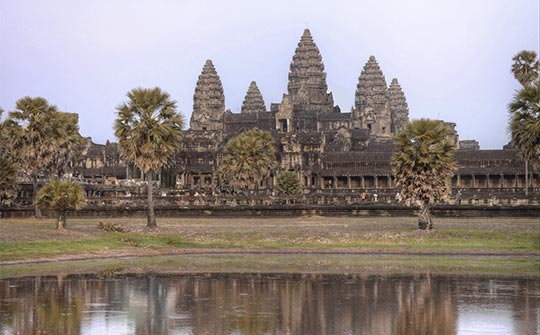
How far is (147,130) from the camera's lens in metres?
74.6

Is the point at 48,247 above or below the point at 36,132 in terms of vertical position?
below

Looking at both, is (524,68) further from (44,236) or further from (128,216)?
(44,236)

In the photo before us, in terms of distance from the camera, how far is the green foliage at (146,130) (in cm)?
7444

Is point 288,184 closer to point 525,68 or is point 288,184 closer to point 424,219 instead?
point 525,68

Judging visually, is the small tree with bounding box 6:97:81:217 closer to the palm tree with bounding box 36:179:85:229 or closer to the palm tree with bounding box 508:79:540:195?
the palm tree with bounding box 36:179:85:229

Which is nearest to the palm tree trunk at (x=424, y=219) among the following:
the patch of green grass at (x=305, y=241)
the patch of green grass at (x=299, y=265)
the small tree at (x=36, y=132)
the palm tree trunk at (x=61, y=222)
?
the patch of green grass at (x=305, y=241)

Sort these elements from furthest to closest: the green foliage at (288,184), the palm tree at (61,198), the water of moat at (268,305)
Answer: the green foliage at (288,184)
the palm tree at (61,198)
the water of moat at (268,305)

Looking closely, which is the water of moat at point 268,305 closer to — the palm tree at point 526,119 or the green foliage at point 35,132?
the palm tree at point 526,119

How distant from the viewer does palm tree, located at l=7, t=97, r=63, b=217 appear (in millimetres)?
88938

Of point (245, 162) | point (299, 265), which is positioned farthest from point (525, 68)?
point (299, 265)

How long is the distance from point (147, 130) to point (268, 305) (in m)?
36.5

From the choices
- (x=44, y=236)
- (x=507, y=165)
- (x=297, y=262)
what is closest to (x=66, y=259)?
(x=44, y=236)

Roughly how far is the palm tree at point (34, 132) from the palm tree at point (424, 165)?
31179 mm

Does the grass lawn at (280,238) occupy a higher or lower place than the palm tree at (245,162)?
lower
